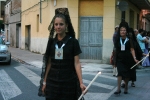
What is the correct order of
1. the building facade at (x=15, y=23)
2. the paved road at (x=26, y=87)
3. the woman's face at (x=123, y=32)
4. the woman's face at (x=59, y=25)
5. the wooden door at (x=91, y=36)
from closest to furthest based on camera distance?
the woman's face at (x=59, y=25) → the paved road at (x=26, y=87) → the woman's face at (x=123, y=32) → the wooden door at (x=91, y=36) → the building facade at (x=15, y=23)

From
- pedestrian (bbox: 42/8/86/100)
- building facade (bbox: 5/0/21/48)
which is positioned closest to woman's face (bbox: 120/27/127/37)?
pedestrian (bbox: 42/8/86/100)

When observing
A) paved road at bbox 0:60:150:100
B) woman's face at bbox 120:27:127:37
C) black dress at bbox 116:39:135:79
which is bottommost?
paved road at bbox 0:60:150:100

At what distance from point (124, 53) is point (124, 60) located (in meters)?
0.19

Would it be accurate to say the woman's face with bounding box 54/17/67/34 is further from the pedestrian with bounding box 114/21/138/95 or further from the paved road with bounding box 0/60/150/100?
the pedestrian with bounding box 114/21/138/95

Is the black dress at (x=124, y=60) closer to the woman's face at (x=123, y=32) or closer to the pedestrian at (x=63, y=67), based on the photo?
the woman's face at (x=123, y=32)

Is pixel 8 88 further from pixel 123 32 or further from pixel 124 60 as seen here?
pixel 123 32

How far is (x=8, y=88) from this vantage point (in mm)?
8930

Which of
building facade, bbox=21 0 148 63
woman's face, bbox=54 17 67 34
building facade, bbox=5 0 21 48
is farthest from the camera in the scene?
building facade, bbox=5 0 21 48

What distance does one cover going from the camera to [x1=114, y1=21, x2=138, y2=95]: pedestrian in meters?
8.23

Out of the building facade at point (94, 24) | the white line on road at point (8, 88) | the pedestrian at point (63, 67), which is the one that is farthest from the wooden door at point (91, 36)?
the pedestrian at point (63, 67)

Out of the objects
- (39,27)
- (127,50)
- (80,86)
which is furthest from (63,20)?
(39,27)

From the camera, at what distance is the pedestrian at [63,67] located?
433 centimetres

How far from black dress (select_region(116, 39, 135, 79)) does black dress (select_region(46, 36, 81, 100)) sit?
4036mm

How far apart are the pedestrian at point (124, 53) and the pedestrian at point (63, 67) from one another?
157 inches
